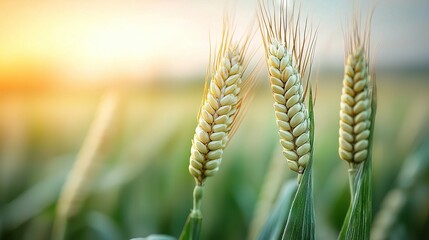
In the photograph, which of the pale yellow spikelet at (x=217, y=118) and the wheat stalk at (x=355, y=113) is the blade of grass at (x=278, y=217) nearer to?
the wheat stalk at (x=355, y=113)

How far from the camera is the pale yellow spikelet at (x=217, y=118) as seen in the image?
106 cm

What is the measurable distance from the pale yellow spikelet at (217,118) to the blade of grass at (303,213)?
0.52 feet


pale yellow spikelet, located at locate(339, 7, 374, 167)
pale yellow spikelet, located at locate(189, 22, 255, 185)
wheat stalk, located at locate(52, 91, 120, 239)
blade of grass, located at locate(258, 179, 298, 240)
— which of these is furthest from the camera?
wheat stalk, located at locate(52, 91, 120, 239)

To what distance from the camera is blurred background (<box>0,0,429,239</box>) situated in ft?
4.79

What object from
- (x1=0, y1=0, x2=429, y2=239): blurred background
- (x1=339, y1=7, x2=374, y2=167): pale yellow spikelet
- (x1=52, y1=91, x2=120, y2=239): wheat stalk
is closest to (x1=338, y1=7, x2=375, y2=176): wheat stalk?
(x1=339, y1=7, x2=374, y2=167): pale yellow spikelet

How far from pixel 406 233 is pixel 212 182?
57 cm

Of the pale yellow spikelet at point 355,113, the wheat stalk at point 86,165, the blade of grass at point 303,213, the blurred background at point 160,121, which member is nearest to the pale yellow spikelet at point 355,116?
the pale yellow spikelet at point 355,113

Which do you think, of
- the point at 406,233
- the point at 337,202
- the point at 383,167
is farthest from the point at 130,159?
the point at 406,233

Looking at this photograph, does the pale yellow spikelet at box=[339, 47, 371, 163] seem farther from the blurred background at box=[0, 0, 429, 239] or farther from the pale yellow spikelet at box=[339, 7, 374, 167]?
the blurred background at box=[0, 0, 429, 239]

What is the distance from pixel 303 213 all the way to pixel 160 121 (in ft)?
1.90

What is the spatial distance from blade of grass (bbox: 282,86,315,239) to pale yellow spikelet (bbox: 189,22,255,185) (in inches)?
6.2

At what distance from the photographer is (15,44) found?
1.52 metres

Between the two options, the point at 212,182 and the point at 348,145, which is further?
the point at 212,182

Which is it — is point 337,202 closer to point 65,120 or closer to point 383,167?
point 383,167
